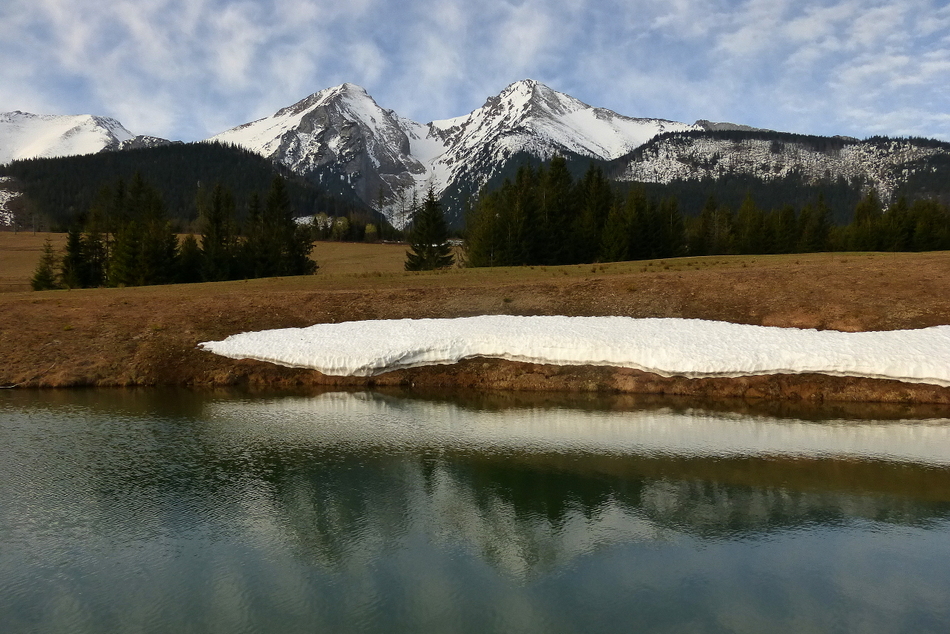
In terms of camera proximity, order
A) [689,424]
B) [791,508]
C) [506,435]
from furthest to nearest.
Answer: [689,424]
[506,435]
[791,508]

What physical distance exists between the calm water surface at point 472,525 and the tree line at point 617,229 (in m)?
49.3

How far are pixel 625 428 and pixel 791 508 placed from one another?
6.90 metres

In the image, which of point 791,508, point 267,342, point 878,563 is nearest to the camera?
point 878,563

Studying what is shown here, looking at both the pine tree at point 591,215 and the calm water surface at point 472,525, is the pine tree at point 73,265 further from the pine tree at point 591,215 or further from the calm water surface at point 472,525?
the calm water surface at point 472,525

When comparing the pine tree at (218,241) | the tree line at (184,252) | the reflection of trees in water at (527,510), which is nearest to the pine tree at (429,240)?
the tree line at (184,252)

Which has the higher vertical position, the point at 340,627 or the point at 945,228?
the point at 945,228

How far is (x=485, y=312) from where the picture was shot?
33.4 metres

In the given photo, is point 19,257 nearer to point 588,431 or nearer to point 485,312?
point 485,312

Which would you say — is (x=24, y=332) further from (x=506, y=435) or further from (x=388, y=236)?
(x=388, y=236)

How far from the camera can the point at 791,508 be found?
43.7 ft

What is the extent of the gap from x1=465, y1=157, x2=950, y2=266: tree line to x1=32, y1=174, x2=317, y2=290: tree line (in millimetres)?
22026

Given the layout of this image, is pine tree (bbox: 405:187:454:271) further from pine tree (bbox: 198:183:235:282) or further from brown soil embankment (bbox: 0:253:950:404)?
brown soil embankment (bbox: 0:253:950:404)

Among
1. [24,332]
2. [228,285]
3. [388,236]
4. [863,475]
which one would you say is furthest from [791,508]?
[388,236]

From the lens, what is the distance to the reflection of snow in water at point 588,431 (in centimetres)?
1764
